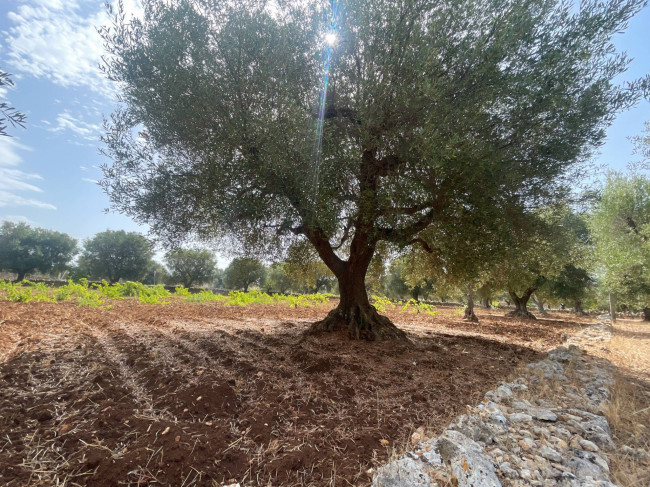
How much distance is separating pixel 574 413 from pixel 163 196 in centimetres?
990

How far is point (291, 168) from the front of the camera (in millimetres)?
6746

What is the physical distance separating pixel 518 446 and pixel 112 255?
67.1 metres

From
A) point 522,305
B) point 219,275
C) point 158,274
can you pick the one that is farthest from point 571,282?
point 219,275

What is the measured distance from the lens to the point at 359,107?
727cm

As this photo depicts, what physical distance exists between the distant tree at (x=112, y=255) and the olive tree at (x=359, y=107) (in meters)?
55.8

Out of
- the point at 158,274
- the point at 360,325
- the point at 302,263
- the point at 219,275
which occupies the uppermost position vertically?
the point at 302,263

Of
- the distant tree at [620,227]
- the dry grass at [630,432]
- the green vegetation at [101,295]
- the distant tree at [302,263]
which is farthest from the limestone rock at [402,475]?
the distant tree at [620,227]

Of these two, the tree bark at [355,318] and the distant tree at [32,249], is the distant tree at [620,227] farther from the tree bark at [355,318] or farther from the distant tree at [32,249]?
the distant tree at [32,249]

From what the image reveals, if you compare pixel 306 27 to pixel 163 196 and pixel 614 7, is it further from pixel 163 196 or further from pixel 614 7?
pixel 614 7

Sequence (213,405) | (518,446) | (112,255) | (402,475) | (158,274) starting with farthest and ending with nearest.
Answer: (158,274) → (112,255) → (213,405) → (518,446) → (402,475)

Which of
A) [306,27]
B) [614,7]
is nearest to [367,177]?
[306,27]

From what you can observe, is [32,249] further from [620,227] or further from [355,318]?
[620,227]

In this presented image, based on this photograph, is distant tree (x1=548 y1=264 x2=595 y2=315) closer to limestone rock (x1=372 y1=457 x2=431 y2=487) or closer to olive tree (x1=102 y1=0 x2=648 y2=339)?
olive tree (x1=102 y1=0 x2=648 y2=339)

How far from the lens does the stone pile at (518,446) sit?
2.94m
